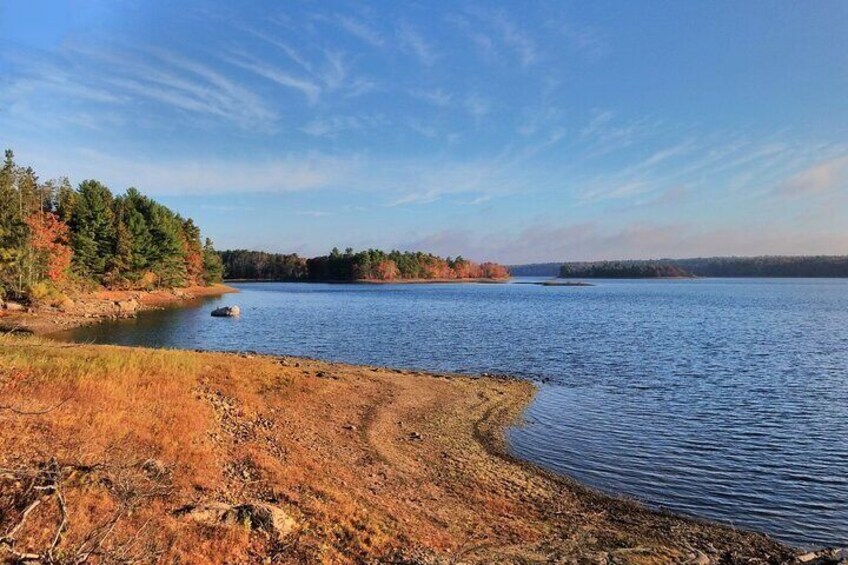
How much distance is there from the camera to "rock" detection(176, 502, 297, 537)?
1050 cm

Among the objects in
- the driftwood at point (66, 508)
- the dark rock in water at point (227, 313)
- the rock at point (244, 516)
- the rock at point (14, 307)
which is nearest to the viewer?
the driftwood at point (66, 508)

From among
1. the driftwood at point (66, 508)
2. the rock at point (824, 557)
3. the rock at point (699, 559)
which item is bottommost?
the rock at point (699, 559)

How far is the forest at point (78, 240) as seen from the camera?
6153cm

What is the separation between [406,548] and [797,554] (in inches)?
385

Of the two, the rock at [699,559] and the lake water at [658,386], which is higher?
the rock at [699,559]

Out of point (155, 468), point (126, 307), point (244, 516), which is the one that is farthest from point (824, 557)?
point (126, 307)

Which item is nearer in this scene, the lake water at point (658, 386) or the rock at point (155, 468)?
the rock at point (155, 468)

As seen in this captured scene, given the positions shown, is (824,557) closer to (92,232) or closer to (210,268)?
(92,232)

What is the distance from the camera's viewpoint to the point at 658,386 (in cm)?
3284

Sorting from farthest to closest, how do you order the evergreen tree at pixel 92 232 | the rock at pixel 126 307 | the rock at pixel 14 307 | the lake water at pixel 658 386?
the evergreen tree at pixel 92 232
the rock at pixel 126 307
the rock at pixel 14 307
the lake water at pixel 658 386

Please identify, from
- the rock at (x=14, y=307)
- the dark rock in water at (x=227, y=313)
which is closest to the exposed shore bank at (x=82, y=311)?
the rock at (x=14, y=307)

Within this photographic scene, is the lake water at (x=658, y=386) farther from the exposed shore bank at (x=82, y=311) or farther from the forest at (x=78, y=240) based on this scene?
the forest at (x=78, y=240)

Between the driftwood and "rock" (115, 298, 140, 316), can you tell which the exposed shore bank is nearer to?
"rock" (115, 298, 140, 316)

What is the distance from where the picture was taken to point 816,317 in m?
77.7
